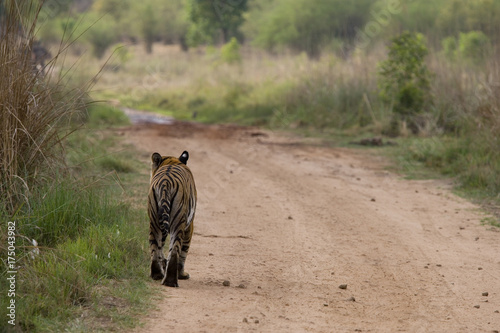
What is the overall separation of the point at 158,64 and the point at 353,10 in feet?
38.6

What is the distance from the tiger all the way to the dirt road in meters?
0.19

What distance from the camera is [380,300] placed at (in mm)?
5090

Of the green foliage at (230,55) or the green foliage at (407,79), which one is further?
the green foliage at (230,55)

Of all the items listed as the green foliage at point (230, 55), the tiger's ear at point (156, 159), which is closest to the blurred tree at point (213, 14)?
the green foliage at point (230, 55)

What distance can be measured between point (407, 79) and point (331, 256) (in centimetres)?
971

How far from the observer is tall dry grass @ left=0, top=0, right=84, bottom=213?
5.41 m

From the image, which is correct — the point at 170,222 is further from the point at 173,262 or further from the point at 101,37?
the point at 101,37

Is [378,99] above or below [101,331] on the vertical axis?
above

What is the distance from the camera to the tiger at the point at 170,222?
16.4 feet

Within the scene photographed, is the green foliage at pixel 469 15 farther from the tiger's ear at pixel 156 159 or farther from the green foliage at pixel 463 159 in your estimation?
the tiger's ear at pixel 156 159

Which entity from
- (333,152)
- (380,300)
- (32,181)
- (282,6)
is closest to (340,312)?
(380,300)

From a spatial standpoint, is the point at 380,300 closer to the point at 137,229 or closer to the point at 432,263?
the point at 432,263

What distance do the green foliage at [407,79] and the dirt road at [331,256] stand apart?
12.6 feet

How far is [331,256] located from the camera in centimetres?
635
